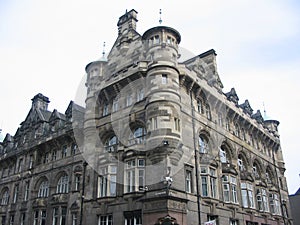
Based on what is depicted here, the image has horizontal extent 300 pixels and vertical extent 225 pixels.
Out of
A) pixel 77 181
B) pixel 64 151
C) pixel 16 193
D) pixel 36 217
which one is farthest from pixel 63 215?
pixel 16 193

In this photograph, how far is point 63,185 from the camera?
31984 mm

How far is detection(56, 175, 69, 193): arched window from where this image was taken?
3133 centimetres

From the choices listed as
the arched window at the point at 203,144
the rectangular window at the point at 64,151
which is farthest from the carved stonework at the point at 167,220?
the rectangular window at the point at 64,151

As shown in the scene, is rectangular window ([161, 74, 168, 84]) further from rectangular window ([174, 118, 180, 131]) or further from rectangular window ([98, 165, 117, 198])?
rectangular window ([98, 165, 117, 198])

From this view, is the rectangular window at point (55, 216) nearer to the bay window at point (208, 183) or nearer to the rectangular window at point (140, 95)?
the rectangular window at point (140, 95)

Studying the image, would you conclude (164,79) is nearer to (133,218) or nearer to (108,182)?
(108,182)

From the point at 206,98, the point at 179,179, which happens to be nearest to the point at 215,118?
the point at 206,98

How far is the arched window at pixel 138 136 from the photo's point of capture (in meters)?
24.8

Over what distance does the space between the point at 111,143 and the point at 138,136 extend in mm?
3359

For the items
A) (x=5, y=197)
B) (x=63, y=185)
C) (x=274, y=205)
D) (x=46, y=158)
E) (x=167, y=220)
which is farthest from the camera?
(x=5, y=197)

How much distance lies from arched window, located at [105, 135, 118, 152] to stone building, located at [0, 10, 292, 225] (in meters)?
0.09

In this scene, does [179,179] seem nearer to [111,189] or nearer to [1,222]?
[111,189]

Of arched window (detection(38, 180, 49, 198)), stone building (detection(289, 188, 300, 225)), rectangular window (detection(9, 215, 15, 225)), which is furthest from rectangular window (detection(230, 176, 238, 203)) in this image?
stone building (detection(289, 188, 300, 225))

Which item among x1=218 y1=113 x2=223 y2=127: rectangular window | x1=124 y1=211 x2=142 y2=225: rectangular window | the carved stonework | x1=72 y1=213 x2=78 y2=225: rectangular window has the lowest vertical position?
the carved stonework
